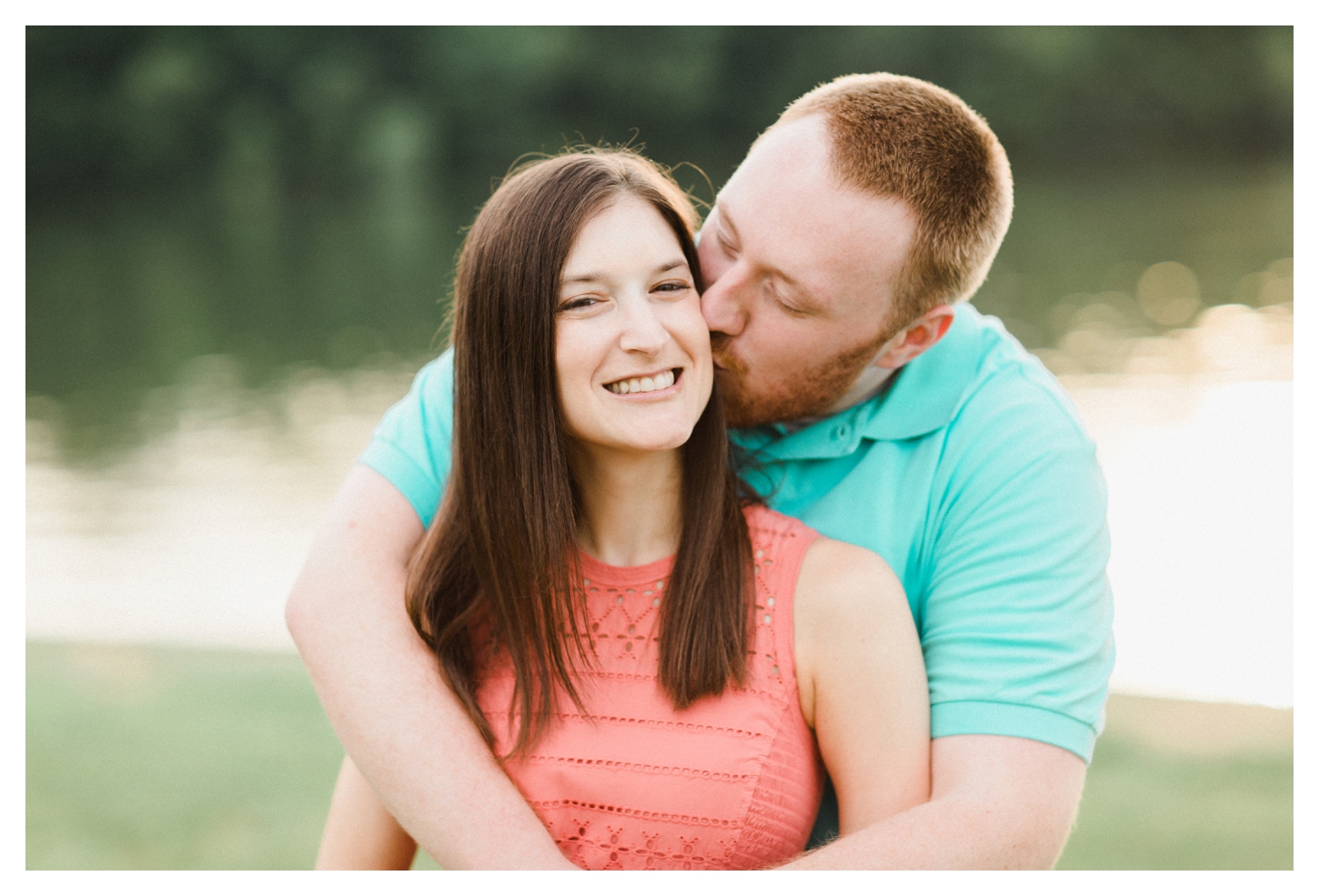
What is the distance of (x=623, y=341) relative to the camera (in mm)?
2350

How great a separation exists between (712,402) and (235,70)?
2298 centimetres

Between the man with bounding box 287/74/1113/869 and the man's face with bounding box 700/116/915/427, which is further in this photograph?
the man's face with bounding box 700/116/915/427

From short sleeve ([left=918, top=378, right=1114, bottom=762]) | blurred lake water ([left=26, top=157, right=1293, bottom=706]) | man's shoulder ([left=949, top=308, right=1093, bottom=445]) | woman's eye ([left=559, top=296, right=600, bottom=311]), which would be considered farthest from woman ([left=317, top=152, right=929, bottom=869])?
blurred lake water ([left=26, top=157, right=1293, bottom=706])

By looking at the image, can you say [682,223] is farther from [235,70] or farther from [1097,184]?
[1097,184]

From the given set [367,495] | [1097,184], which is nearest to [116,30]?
[367,495]

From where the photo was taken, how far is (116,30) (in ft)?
46.5

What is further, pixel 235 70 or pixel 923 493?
pixel 235 70

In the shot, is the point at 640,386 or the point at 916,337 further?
the point at 916,337

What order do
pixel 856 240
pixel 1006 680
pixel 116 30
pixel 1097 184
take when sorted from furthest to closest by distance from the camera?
pixel 1097 184
pixel 116 30
pixel 856 240
pixel 1006 680

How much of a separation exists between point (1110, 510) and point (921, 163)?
18.4 ft

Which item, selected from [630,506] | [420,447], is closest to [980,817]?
[630,506]

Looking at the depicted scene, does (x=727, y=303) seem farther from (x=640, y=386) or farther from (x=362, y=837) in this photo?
(x=362, y=837)

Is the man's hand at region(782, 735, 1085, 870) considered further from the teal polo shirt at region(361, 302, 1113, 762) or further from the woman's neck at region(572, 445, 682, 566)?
the woman's neck at region(572, 445, 682, 566)

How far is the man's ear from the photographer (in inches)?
119
